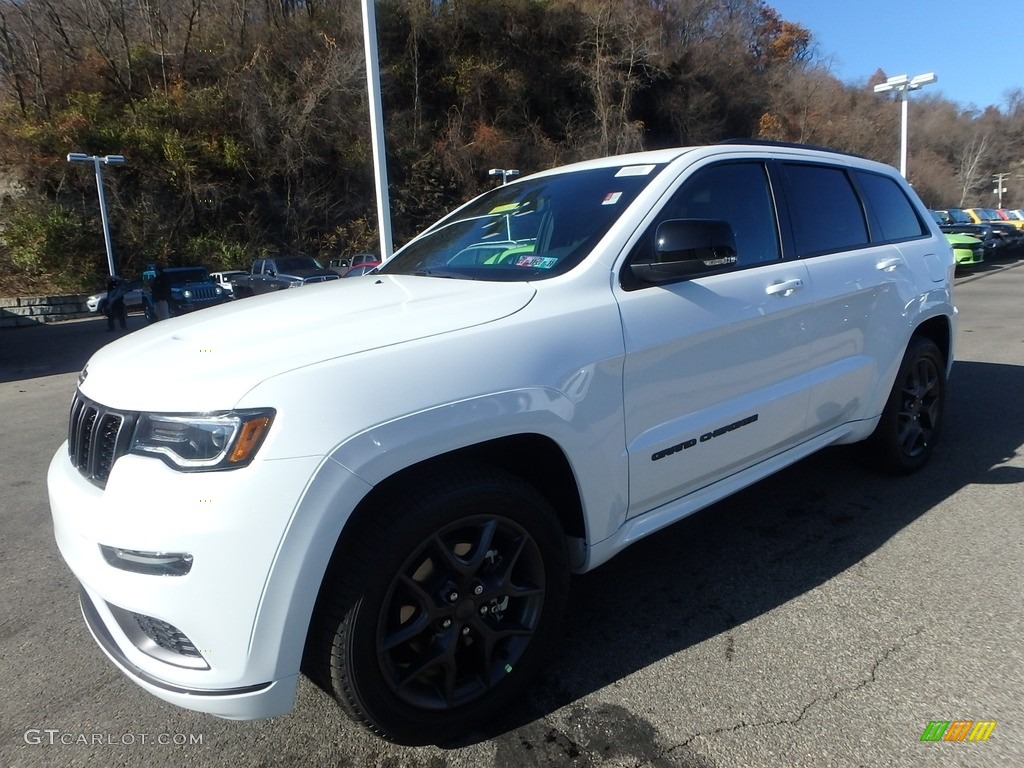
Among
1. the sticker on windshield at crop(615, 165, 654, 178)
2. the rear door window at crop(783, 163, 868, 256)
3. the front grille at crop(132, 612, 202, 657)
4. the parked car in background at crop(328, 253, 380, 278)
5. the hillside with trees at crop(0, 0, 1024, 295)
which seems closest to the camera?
the front grille at crop(132, 612, 202, 657)

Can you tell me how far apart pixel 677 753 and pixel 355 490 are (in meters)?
1.30

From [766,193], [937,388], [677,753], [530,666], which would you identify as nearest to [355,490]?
[530,666]

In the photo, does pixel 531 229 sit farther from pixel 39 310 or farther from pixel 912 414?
pixel 39 310

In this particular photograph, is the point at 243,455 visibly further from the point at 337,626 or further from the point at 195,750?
the point at 195,750

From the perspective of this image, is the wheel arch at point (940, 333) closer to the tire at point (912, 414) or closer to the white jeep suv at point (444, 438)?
the tire at point (912, 414)

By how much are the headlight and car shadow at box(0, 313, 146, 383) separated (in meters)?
9.88

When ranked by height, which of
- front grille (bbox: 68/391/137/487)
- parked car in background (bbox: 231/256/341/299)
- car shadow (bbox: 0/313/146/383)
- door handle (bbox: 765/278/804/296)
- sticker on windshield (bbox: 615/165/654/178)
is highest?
sticker on windshield (bbox: 615/165/654/178)

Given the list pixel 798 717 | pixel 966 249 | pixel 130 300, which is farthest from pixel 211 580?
pixel 130 300

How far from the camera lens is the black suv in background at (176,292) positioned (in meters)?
18.1

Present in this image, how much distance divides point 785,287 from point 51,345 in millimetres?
17224

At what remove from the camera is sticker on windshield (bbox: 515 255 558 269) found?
110 inches

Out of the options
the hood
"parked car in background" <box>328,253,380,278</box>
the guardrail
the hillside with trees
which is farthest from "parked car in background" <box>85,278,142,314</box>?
the hood

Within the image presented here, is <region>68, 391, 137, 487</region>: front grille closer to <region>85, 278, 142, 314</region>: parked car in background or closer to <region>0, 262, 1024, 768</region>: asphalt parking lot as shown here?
<region>0, 262, 1024, 768</region>: asphalt parking lot

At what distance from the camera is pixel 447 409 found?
7.08 ft
